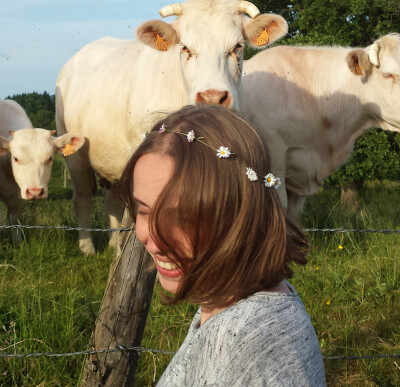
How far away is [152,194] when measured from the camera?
1.50m

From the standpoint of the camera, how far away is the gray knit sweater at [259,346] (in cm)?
129

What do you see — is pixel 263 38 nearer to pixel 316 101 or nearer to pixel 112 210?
pixel 316 101

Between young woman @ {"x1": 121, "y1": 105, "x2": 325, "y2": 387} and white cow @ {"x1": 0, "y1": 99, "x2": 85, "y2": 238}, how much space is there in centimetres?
506

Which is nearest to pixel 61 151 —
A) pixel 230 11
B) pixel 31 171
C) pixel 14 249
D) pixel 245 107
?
pixel 31 171

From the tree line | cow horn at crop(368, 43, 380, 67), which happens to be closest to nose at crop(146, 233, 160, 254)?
cow horn at crop(368, 43, 380, 67)

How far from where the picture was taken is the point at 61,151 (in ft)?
22.4

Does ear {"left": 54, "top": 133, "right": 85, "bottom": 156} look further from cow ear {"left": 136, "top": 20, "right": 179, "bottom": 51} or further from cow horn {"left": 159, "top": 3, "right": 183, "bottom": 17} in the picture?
cow horn {"left": 159, "top": 3, "right": 183, "bottom": 17}

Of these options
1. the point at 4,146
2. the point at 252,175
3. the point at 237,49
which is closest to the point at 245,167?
the point at 252,175

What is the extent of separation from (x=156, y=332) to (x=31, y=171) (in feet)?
12.0

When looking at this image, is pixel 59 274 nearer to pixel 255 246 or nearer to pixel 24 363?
pixel 24 363

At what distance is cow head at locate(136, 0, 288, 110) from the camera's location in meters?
4.49

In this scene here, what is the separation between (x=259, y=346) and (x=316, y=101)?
16.7 feet

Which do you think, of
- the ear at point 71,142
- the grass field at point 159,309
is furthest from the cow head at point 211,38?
the ear at point 71,142

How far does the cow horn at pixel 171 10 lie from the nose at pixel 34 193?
8.35 feet
